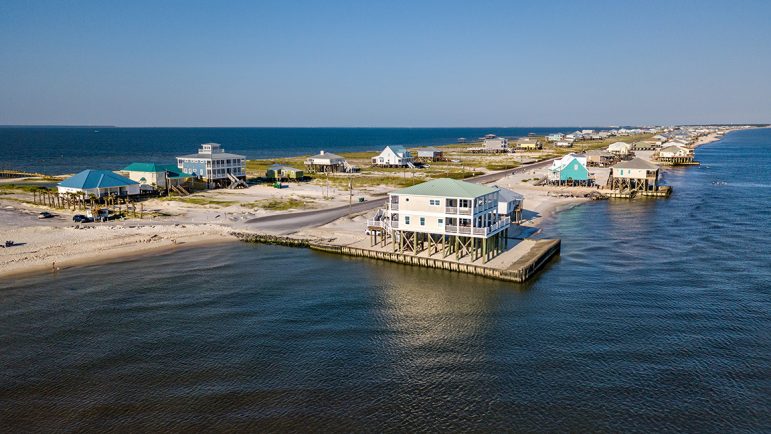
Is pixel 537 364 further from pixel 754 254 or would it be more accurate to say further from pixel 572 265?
pixel 754 254

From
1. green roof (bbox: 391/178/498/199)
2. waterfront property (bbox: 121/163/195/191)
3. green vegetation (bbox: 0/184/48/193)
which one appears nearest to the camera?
green roof (bbox: 391/178/498/199)

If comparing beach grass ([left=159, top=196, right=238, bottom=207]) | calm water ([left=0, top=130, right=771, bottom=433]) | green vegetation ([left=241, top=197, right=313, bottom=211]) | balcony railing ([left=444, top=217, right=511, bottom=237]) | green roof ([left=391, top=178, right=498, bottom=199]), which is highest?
green roof ([left=391, top=178, right=498, bottom=199])

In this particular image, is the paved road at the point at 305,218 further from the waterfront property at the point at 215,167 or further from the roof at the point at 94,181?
the waterfront property at the point at 215,167

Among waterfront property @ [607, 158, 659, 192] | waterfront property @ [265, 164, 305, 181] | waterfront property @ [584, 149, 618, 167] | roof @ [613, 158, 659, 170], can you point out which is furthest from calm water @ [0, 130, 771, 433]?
waterfront property @ [584, 149, 618, 167]

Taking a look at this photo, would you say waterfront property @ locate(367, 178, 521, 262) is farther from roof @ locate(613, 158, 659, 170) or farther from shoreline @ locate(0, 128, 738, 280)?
roof @ locate(613, 158, 659, 170)

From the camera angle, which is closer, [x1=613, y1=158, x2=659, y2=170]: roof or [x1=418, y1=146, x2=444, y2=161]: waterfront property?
[x1=613, y1=158, x2=659, y2=170]: roof

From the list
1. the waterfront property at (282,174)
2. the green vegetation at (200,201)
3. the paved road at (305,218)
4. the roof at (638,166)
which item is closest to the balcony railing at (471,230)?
the paved road at (305,218)
